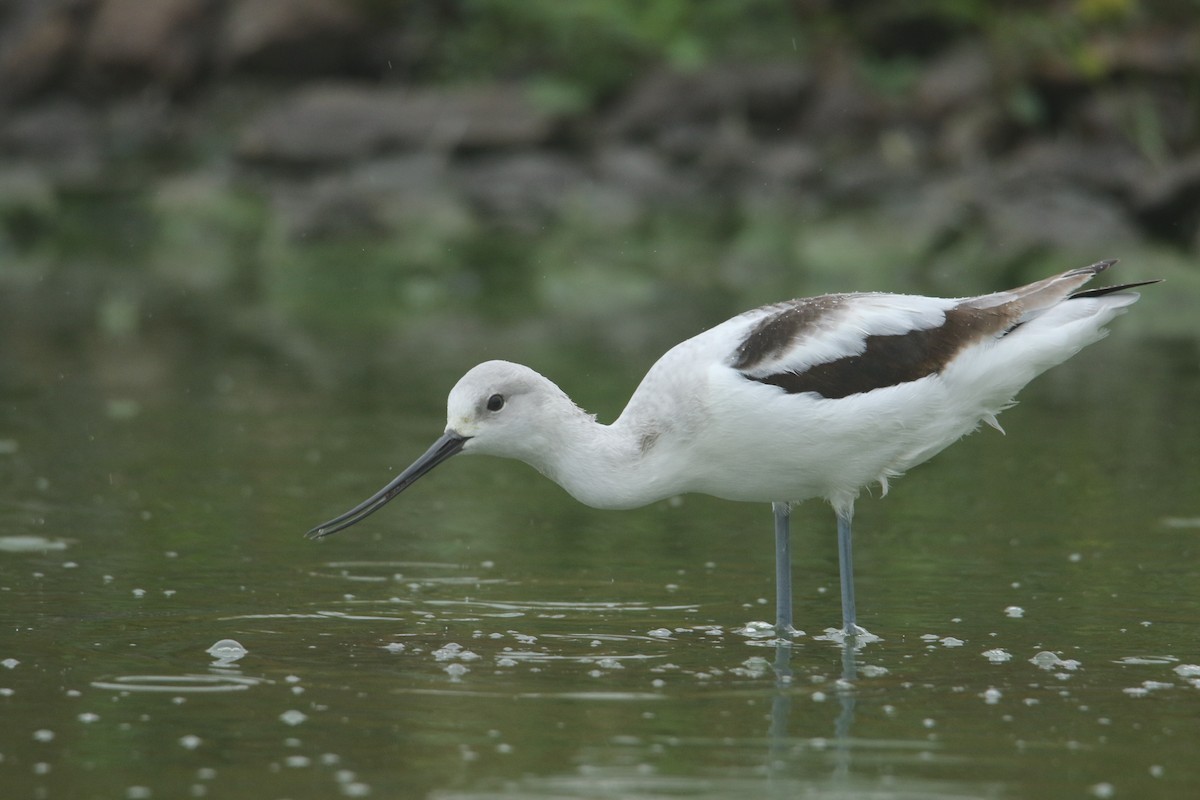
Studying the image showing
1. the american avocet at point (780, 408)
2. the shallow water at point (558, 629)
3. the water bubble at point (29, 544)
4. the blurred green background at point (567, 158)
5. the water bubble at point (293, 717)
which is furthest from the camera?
the blurred green background at point (567, 158)

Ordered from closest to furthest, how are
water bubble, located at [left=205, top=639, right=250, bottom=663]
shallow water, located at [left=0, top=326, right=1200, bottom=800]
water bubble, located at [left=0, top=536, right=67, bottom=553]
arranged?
1. shallow water, located at [left=0, top=326, right=1200, bottom=800]
2. water bubble, located at [left=205, top=639, right=250, bottom=663]
3. water bubble, located at [left=0, top=536, right=67, bottom=553]

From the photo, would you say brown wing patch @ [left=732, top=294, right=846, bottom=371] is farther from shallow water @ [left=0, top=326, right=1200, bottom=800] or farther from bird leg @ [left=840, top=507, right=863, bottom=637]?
shallow water @ [left=0, top=326, right=1200, bottom=800]

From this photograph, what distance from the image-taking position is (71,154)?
29125mm

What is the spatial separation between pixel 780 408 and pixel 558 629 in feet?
4.01

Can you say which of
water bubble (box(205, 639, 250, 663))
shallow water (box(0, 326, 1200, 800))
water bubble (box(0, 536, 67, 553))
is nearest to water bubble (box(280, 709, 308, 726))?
shallow water (box(0, 326, 1200, 800))

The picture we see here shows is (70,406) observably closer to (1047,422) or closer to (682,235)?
(1047,422)

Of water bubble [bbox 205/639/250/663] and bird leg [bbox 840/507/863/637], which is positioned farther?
bird leg [bbox 840/507/863/637]

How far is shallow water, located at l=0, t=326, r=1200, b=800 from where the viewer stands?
5668mm

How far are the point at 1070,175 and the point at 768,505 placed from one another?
13.7 meters

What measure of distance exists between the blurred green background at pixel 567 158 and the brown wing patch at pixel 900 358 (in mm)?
9993

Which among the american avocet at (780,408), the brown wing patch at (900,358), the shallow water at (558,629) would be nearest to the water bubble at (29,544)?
the shallow water at (558,629)

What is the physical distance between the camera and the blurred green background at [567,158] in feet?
69.3

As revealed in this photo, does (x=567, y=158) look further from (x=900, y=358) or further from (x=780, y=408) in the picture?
(x=780, y=408)

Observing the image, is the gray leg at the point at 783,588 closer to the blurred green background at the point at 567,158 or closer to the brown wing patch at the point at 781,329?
the brown wing patch at the point at 781,329
